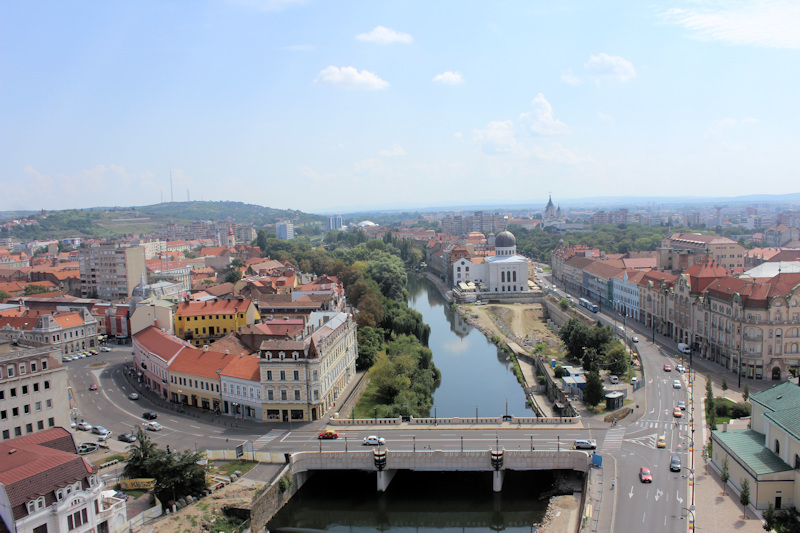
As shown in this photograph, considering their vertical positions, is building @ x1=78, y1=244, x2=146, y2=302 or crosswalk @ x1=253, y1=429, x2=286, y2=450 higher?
building @ x1=78, y1=244, x2=146, y2=302

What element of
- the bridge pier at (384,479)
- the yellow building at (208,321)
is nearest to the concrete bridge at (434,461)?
the bridge pier at (384,479)

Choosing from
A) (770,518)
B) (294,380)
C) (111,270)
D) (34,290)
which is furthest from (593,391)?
(34,290)

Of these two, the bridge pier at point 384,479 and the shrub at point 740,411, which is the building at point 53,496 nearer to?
the bridge pier at point 384,479

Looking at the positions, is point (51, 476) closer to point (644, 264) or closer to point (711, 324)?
point (711, 324)

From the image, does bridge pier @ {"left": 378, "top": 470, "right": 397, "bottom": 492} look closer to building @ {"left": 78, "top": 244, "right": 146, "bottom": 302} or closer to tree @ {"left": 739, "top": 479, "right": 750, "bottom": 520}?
tree @ {"left": 739, "top": 479, "right": 750, "bottom": 520}

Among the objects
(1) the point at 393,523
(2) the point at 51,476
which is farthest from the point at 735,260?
(2) the point at 51,476

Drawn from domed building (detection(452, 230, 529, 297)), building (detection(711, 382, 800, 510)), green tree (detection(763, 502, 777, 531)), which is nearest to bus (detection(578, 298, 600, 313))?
domed building (detection(452, 230, 529, 297))

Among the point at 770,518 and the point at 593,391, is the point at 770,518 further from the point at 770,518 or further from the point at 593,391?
the point at 593,391
